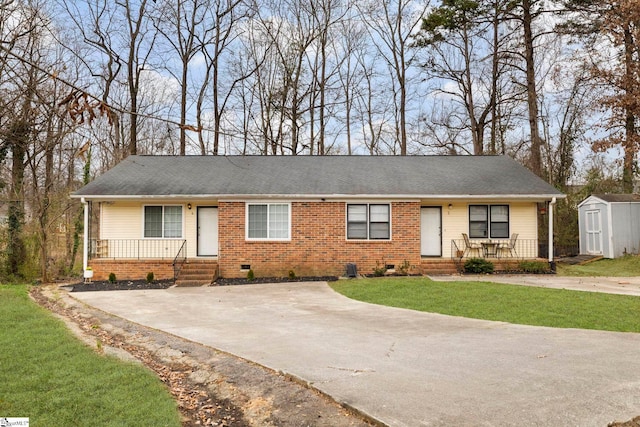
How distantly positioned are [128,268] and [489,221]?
492 inches

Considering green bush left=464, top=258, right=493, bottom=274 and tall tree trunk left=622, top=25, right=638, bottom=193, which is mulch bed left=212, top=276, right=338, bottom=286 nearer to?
green bush left=464, top=258, right=493, bottom=274

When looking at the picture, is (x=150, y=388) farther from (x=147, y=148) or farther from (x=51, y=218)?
(x=147, y=148)

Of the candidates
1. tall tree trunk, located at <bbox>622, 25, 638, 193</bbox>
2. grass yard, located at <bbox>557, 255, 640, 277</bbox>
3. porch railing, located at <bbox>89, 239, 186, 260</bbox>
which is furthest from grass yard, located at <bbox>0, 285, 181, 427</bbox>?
tall tree trunk, located at <bbox>622, 25, 638, 193</bbox>

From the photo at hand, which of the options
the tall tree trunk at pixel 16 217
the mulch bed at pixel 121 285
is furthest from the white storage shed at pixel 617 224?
the tall tree trunk at pixel 16 217

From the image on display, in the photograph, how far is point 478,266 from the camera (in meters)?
15.1

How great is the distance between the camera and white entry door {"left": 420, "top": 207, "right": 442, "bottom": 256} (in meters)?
Result: 16.5

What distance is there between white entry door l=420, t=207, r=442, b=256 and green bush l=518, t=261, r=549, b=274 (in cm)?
275

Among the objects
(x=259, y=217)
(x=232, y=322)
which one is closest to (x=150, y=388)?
(x=232, y=322)

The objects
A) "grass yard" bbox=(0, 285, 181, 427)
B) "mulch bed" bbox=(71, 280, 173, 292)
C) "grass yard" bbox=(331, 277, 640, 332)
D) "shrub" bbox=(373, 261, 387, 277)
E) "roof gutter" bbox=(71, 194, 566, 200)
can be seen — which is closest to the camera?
"grass yard" bbox=(0, 285, 181, 427)

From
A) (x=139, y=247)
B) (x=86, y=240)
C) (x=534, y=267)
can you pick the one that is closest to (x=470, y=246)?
(x=534, y=267)

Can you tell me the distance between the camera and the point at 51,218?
56.3 feet

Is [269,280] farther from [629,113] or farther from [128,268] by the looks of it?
[629,113]

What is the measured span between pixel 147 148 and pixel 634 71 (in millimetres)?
26760

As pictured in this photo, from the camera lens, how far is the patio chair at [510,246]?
52.9 ft
